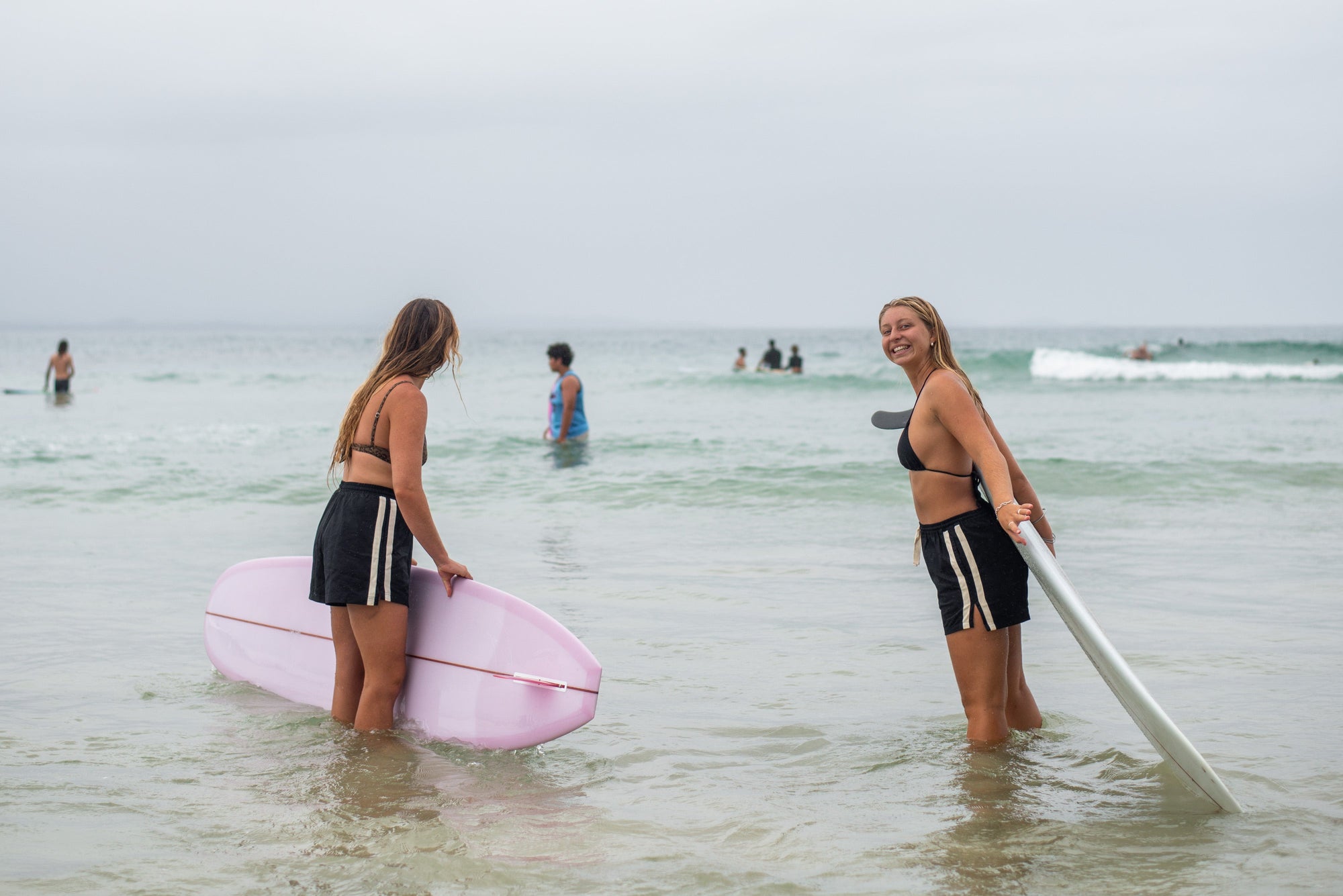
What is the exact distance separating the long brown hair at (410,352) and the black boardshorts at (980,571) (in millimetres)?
1711

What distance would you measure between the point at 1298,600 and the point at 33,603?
23.3ft

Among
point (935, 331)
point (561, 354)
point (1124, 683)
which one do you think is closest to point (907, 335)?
point (935, 331)

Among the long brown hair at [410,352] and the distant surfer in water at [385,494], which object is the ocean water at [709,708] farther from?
the long brown hair at [410,352]

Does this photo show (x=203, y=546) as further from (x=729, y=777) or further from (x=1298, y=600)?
(x=1298, y=600)

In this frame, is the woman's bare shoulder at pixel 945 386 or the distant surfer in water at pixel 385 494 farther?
the distant surfer in water at pixel 385 494

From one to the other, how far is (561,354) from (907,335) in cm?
800

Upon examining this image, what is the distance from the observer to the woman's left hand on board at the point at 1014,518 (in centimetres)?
328

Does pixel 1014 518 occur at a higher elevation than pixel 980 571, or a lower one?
higher

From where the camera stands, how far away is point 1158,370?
35719 mm

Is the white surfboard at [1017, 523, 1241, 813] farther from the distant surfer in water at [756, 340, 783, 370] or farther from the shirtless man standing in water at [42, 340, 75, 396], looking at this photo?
the distant surfer in water at [756, 340, 783, 370]

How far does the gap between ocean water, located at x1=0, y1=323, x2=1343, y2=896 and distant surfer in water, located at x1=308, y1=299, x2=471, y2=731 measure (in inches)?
22.5

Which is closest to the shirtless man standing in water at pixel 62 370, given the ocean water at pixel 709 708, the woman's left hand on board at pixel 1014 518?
the ocean water at pixel 709 708

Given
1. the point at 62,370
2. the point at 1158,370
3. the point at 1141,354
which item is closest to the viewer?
the point at 62,370

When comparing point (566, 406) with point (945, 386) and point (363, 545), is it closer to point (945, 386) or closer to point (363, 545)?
point (363, 545)
